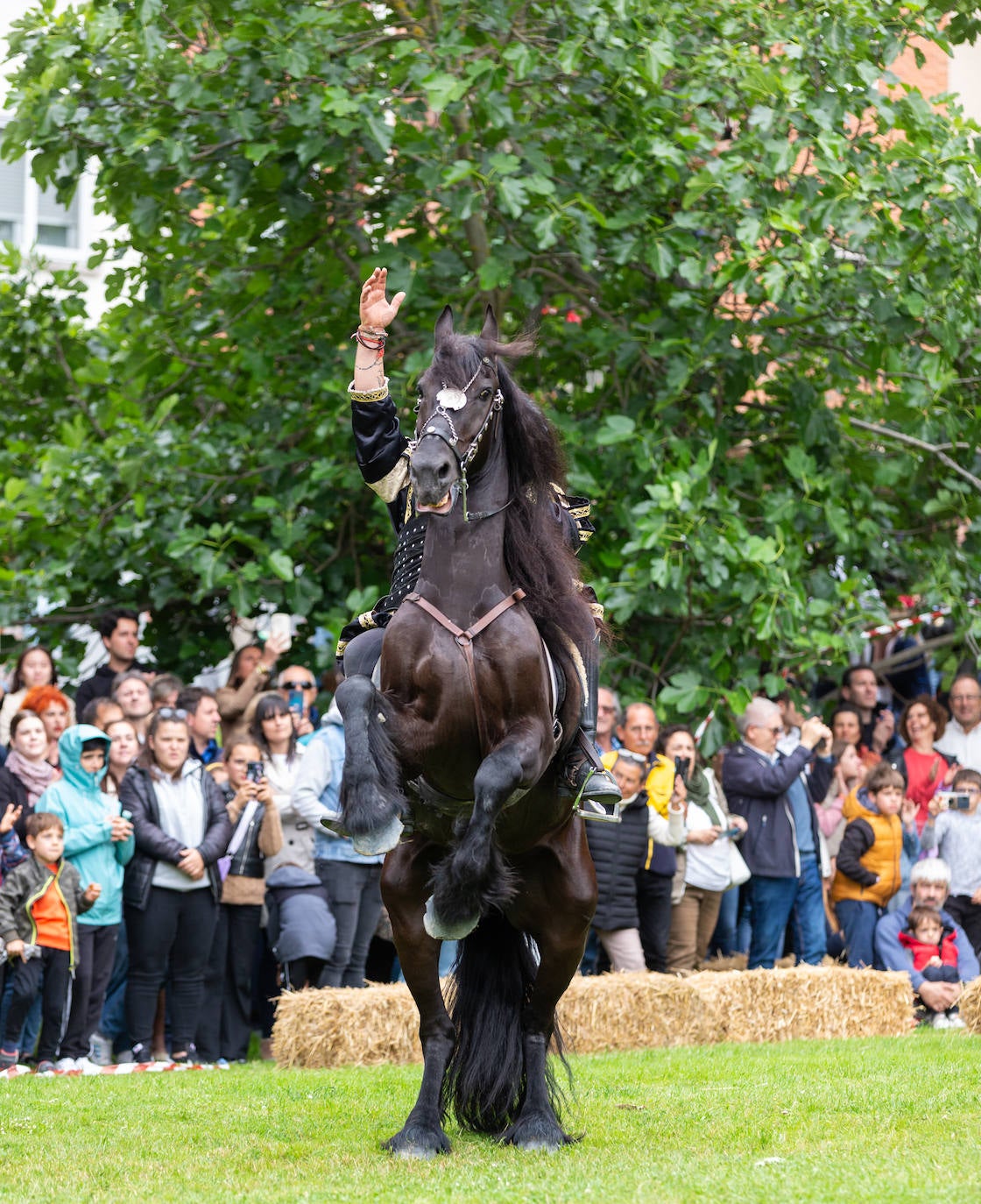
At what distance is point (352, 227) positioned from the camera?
12.8 m

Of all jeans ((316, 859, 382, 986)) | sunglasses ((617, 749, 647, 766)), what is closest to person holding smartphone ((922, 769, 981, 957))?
sunglasses ((617, 749, 647, 766))

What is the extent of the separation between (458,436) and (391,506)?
1.18 m

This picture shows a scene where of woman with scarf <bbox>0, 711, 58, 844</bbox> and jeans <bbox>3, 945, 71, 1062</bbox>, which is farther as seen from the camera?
woman with scarf <bbox>0, 711, 58, 844</bbox>

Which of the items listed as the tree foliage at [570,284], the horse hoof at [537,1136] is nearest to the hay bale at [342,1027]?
the horse hoof at [537,1136]

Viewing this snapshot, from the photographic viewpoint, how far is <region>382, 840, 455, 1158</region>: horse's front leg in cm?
678

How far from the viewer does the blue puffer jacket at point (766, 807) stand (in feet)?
38.7

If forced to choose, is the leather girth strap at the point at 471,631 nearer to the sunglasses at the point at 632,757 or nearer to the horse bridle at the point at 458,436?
the horse bridle at the point at 458,436

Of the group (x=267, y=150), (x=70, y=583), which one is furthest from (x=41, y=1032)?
(x=267, y=150)

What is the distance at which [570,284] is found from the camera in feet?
43.9

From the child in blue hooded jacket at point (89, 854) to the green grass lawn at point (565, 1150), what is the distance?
0.74m

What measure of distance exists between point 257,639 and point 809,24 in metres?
6.45

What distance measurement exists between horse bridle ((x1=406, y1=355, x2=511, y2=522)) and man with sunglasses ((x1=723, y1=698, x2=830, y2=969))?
588 centimetres

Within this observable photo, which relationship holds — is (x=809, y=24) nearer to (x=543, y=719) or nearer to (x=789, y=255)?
(x=789, y=255)

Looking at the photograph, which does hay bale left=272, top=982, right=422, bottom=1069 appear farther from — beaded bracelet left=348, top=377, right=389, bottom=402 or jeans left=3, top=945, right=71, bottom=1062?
beaded bracelet left=348, top=377, right=389, bottom=402
